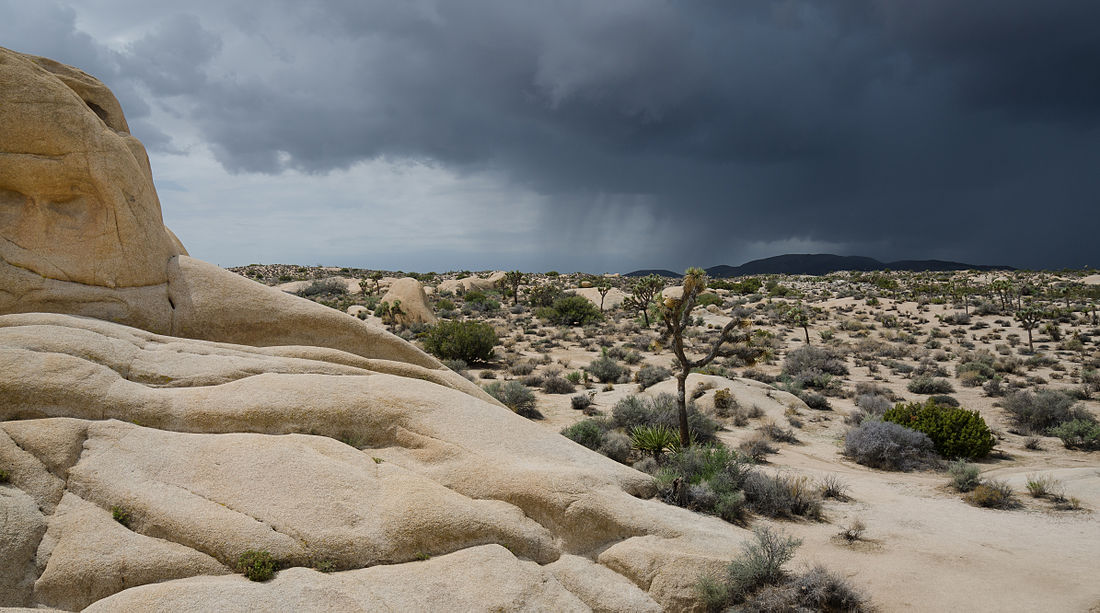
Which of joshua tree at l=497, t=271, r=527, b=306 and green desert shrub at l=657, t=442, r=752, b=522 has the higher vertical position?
joshua tree at l=497, t=271, r=527, b=306

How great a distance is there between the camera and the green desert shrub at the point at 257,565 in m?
4.97

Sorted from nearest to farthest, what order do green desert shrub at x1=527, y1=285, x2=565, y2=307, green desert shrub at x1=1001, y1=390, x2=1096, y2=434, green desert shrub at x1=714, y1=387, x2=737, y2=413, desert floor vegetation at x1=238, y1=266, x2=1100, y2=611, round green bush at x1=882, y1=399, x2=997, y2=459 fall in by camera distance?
desert floor vegetation at x1=238, y1=266, x2=1100, y2=611 → round green bush at x1=882, y1=399, x2=997, y2=459 → green desert shrub at x1=1001, y1=390, x2=1096, y2=434 → green desert shrub at x1=714, y1=387, x2=737, y2=413 → green desert shrub at x1=527, y1=285, x2=565, y2=307

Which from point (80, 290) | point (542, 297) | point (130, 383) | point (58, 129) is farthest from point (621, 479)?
point (542, 297)

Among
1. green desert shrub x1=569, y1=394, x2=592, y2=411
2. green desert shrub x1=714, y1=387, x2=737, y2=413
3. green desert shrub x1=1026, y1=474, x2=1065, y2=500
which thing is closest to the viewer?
green desert shrub x1=1026, y1=474, x2=1065, y2=500

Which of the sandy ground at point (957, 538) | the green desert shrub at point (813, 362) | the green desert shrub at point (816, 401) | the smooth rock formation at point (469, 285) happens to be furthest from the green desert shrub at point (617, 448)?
the smooth rock formation at point (469, 285)

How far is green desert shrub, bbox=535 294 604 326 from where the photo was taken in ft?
130

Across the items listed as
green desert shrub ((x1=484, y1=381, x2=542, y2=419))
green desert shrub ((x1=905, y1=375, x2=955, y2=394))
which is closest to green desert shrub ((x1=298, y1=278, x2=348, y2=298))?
green desert shrub ((x1=484, y1=381, x2=542, y2=419))

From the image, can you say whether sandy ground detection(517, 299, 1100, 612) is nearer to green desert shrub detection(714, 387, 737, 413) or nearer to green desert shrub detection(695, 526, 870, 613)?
green desert shrub detection(695, 526, 870, 613)

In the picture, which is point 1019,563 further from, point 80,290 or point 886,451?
point 80,290

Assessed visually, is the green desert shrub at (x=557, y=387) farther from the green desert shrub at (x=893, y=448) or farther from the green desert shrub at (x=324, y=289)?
the green desert shrub at (x=324, y=289)

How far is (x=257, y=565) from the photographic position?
16.5 feet

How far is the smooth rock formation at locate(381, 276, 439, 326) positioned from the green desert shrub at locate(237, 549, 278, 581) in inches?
1120

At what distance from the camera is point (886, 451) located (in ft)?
45.2

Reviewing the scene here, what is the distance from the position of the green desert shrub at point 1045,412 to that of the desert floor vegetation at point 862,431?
0.23ft
